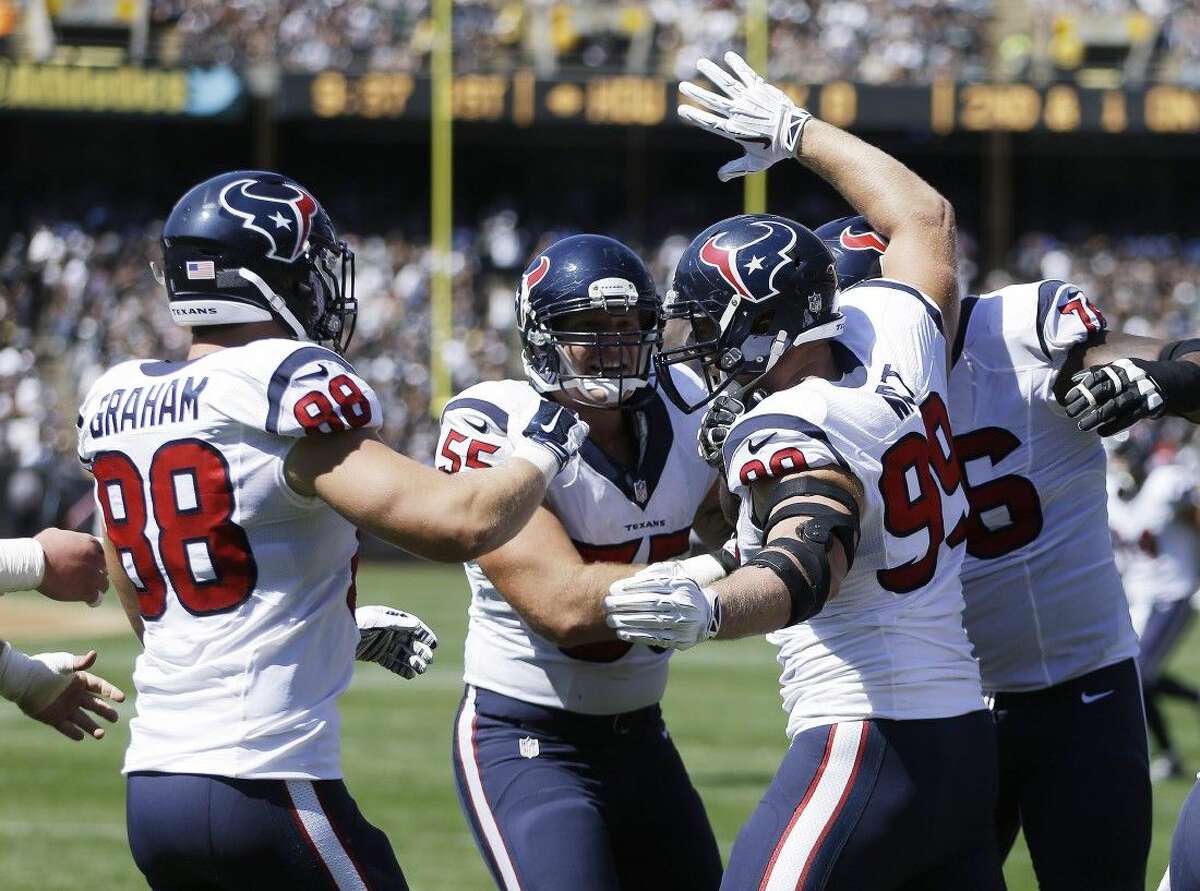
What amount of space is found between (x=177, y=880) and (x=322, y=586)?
0.56 meters

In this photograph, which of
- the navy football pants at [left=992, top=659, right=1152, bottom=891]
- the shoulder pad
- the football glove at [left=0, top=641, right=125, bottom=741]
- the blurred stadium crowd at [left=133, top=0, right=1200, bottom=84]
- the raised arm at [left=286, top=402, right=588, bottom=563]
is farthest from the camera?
the blurred stadium crowd at [left=133, top=0, right=1200, bottom=84]

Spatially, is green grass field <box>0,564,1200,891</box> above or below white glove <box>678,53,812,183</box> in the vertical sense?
below

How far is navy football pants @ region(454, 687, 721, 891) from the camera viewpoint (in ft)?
12.3

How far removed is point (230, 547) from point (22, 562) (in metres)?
0.67

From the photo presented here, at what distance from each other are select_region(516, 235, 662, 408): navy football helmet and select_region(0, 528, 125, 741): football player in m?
0.98

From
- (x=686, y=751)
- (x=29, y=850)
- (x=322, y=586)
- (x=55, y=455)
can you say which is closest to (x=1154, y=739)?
(x=686, y=751)

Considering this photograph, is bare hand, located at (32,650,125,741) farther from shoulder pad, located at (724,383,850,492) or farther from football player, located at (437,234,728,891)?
shoulder pad, located at (724,383,850,492)

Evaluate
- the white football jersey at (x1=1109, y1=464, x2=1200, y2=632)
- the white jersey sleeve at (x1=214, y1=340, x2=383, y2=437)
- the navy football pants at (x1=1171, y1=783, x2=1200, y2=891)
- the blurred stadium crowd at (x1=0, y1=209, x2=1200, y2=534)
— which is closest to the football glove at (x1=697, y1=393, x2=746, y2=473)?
the white jersey sleeve at (x1=214, y1=340, x2=383, y2=437)

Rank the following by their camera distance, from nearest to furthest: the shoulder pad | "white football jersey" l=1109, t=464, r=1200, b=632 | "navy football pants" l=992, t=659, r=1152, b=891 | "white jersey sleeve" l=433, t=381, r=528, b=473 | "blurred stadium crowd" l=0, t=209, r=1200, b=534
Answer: the shoulder pad → "white jersey sleeve" l=433, t=381, r=528, b=473 → "navy football pants" l=992, t=659, r=1152, b=891 → "white football jersey" l=1109, t=464, r=1200, b=632 → "blurred stadium crowd" l=0, t=209, r=1200, b=534

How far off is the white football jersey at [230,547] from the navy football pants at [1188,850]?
1.64m

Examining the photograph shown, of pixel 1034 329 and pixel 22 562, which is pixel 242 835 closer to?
pixel 22 562

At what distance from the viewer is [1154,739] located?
9.23m

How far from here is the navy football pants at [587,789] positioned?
3748mm

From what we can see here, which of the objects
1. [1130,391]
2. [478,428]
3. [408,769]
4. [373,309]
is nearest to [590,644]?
[478,428]
